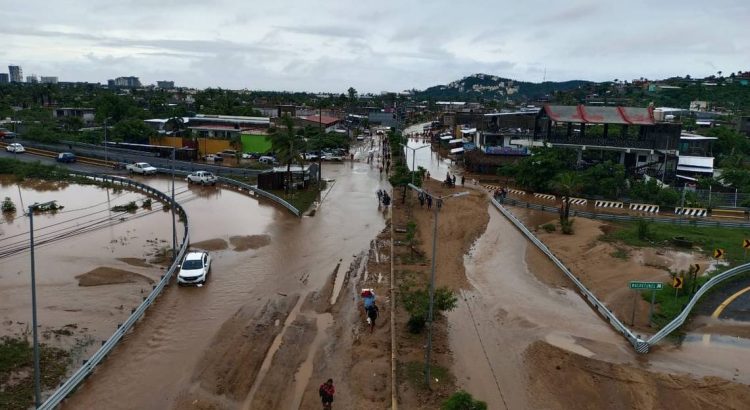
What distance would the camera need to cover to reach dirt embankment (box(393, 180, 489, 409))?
16516 millimetres

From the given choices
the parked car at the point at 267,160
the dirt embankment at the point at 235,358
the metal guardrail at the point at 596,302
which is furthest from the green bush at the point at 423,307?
the parked car at the point at 267,160

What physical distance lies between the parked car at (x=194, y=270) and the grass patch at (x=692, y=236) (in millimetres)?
24885

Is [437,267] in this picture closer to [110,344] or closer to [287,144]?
[110,344]

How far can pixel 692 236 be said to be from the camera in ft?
116

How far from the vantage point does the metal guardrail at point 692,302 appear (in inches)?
788

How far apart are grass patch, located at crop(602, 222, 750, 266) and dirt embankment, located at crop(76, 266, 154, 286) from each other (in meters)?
28.1

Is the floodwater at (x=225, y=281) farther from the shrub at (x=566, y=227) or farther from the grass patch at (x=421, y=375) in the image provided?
the shrub at (x=566, y=227)

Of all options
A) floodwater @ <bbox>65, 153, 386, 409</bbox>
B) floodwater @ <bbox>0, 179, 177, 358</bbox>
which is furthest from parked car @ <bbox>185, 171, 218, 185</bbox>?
floodwater @ <bbox>0, 179, 177, 358</bbox>

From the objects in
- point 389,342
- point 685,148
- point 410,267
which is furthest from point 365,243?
point 685,148

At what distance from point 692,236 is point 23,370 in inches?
1482

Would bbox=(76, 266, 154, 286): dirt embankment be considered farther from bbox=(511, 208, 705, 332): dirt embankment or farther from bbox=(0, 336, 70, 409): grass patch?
bbox=(511, 208, 705, 332): dirt embankment

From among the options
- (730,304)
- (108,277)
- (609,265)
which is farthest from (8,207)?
(730,304)

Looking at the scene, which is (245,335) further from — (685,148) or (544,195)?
(685,148)

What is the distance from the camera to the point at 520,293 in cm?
2542
